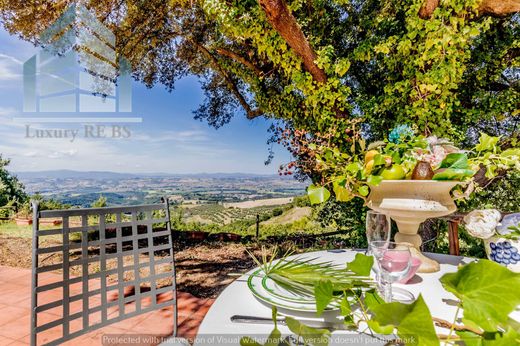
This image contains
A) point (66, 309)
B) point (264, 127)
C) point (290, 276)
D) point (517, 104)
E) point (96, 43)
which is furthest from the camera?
point (264, 127)

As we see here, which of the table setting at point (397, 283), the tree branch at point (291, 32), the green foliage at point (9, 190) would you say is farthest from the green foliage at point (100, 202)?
the table setting at point (397, 283)

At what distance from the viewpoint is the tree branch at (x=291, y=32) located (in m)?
2.51

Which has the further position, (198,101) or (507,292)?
(198,101)

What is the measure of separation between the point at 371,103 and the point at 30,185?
6.21m

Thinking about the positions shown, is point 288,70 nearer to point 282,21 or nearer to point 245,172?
point 282,21

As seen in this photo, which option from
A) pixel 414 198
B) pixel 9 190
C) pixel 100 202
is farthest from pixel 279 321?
pixel 9 190

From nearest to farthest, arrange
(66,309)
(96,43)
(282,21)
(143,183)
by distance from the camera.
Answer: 1. (66,309)
2. (282,21)
3. (96,43)
4. (143,183)

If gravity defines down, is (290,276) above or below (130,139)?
below

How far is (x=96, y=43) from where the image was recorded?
13.7ft

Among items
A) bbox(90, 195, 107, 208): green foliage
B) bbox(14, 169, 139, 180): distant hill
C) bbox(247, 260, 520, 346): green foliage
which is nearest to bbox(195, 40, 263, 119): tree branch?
bbox(90, 195, 107, 208): green foliage

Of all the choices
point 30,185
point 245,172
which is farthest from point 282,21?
point 30,185

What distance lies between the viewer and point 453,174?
0.83m

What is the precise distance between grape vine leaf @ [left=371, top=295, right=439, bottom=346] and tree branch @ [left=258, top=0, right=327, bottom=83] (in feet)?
8.50

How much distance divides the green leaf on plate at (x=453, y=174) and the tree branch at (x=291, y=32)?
7.09 ft
